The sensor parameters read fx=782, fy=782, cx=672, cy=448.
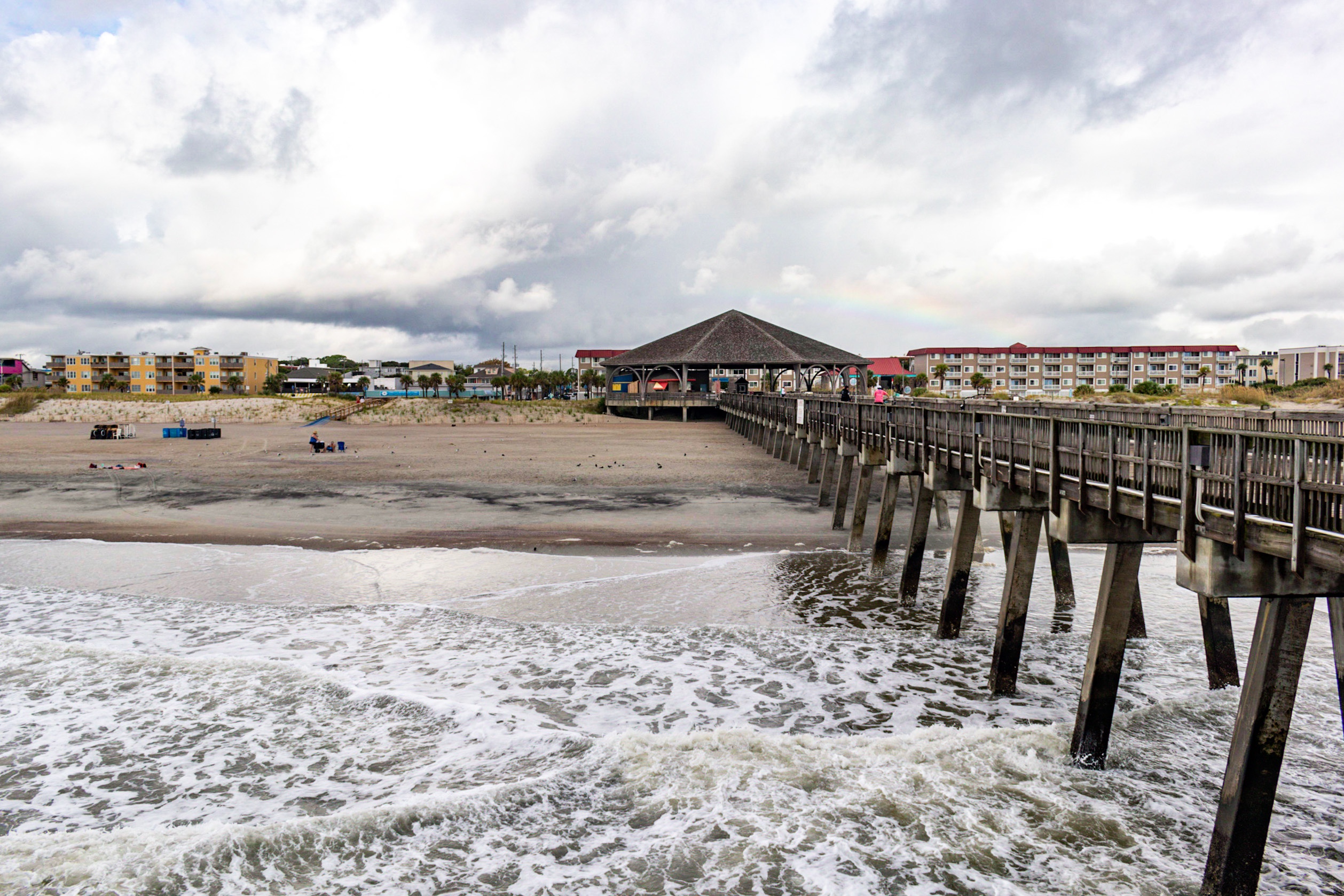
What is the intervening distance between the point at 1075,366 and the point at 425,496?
12267 centimetres

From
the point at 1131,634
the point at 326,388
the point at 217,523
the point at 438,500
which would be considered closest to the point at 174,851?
the point at 1131,634

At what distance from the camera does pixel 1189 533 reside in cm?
708

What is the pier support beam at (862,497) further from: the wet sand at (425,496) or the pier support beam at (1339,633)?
the pier support beam at (1339,633)

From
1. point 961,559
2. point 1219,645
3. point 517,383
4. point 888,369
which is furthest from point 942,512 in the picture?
point 517,383

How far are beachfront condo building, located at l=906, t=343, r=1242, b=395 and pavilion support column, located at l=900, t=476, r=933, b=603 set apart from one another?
112m

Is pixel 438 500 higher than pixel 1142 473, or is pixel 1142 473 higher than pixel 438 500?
pixel 1142 473

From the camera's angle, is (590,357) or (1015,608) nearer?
(1015,608)

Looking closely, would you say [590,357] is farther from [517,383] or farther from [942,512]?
[942,512]

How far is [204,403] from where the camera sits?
79.8 meters

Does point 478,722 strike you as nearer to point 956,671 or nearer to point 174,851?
point 174,851

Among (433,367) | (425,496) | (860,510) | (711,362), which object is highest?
(433,367)

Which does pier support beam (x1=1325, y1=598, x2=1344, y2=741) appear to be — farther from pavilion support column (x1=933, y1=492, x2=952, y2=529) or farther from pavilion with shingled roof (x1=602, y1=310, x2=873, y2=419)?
pavilion with shingled roof (x1=602, y1=310, x2=873, y2=419)

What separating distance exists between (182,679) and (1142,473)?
40.6 feet

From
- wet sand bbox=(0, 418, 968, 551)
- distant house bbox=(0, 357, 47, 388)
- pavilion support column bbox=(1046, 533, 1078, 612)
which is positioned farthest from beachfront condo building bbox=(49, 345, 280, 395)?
pavilion support column bbox=(1046, 533, 1078, 612)
